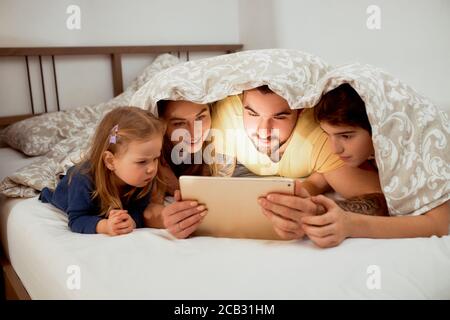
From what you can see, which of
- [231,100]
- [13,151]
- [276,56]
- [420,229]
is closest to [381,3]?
[276,56]

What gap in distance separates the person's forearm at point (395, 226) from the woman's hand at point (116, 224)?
0.47 m

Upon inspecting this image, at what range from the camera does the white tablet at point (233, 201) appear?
79 cm

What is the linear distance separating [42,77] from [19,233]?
3.98 ft

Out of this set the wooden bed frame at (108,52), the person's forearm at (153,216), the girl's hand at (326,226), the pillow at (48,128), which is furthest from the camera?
the wooden bed frame at (108,52)

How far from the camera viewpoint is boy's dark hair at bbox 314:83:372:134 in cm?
89

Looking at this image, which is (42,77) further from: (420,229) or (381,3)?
(420,229)

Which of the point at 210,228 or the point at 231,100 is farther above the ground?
the point at 231,100

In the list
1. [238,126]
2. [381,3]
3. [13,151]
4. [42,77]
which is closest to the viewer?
[238,126]

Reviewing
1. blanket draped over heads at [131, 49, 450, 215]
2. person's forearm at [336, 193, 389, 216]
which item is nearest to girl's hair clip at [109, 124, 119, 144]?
blanket draped over heads at [131, 49, 450, 215]

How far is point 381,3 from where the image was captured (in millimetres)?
1727

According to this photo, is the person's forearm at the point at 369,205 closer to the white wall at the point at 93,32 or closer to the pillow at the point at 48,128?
the pillow at the point at 48,128

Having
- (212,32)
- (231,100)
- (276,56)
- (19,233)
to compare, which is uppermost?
(212,32)

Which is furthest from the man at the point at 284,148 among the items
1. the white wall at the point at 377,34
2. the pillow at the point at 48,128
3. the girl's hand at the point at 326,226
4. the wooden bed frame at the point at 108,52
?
the wooden bed frame at the point at 108,52
